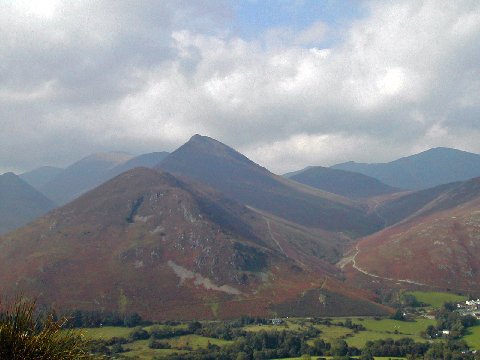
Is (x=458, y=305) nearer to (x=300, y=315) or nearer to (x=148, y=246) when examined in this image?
(x=300, y=315)

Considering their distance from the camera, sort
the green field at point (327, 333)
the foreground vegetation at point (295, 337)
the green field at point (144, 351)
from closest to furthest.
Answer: the green field at point (144, 351) < the foreground vegetation at point (295, 337) < the green field at point (327, 333)

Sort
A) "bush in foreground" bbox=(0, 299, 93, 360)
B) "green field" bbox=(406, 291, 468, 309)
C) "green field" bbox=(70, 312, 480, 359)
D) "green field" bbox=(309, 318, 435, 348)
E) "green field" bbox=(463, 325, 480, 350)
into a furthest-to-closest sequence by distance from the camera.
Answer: "green field" bbox=(406, 291, 468, 309) < "green field" bbox=(309, 318, 435, 348) < "green field" bbox=(70, 312, 480, 359) < "green field" bbox=(463, 325, 480, 350) < "bush in foreground" bbox=(0, 299, 93, 360)

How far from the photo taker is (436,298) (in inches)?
6718

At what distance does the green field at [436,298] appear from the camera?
6491 inches

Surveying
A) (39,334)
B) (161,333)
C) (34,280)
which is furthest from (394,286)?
(39,334)

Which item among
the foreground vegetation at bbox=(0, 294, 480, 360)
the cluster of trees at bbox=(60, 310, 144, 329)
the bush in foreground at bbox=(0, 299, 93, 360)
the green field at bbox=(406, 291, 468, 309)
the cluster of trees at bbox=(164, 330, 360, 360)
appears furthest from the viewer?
the green field at bbox=(406, 291, 468, 309)

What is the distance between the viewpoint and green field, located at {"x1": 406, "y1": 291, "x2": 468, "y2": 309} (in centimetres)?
16488

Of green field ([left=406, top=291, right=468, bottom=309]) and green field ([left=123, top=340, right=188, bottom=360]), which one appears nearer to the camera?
green field ([left=123, top=340, right=188, bottom=360])

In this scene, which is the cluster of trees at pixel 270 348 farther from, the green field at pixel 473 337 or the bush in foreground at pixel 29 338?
the bush in foreground at pixel 29 338

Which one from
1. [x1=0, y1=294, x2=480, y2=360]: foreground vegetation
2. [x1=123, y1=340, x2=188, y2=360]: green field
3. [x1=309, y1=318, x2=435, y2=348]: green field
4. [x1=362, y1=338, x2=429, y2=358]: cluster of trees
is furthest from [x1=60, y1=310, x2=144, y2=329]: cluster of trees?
[x1=362, y1=338, x2=429, y2=358]: cluster of trees

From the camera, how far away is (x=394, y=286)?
191m

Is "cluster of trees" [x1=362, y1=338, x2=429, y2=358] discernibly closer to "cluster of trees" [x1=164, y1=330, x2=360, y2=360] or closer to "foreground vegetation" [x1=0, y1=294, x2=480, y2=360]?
"foreground vegetation" [x1=0, y1=294, x2=480, y2=360]

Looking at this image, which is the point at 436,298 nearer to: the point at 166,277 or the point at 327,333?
the point at 327,333

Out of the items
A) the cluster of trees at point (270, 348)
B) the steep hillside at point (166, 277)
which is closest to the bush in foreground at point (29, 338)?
the cluster of trees at point (270, 348)
